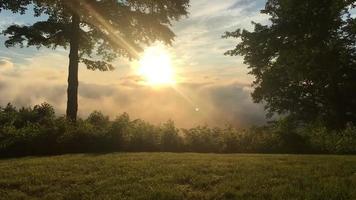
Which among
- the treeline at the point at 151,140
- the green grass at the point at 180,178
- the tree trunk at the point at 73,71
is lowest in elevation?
the green grass at the point at 180,178

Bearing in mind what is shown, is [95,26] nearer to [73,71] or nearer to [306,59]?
[73,71]

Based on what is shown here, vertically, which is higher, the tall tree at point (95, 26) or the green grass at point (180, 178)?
the tall tree at point (95, 26)

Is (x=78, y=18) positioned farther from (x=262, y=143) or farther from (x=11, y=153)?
(x=262, y=143)

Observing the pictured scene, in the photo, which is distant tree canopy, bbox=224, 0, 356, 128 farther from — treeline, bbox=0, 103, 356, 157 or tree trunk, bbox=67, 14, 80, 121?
tree trunk, bbox=67, 14, 80, 121

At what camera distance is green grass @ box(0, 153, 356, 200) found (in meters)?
9.62

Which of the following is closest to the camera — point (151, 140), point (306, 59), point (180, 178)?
point (180, 178)

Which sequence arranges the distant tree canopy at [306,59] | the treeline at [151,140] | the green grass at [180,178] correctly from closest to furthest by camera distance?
1. the green grass at [180,178]
2. the treeline at [151,140]
3. the distant tree canopy at [306,59]

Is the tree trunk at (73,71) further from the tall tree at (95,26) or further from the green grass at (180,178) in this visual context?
the green grass at (180,178)

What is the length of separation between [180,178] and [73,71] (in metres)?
16.9

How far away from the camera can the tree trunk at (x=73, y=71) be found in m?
26.0

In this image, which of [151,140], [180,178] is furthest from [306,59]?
[180,178]

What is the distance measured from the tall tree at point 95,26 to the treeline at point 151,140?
6138 mm

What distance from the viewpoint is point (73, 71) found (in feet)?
86.7

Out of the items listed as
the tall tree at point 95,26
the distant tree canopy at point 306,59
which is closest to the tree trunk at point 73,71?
the tall tree at point 95,26
